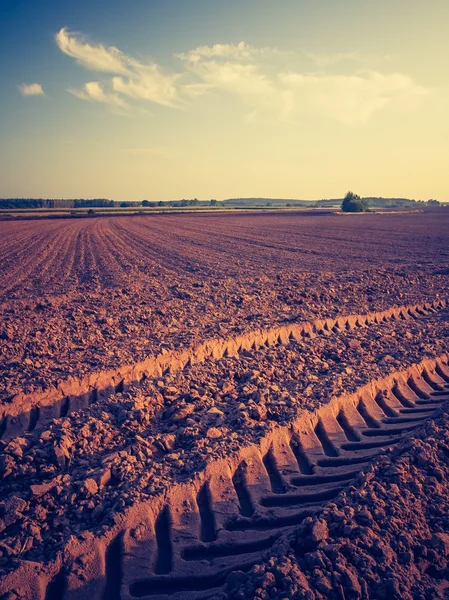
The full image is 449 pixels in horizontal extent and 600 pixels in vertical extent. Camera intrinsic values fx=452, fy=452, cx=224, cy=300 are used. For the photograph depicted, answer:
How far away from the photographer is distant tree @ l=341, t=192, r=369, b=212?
75.8 metres

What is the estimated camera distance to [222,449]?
15.2ft

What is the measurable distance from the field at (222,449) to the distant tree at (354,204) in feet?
227

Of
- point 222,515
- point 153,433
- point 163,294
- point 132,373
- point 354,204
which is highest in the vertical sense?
point 354,204

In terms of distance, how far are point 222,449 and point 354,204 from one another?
3019 inches

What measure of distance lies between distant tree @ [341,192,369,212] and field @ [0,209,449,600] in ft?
227

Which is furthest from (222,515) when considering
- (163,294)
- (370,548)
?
(163,294)

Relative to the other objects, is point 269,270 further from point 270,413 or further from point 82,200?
point 82,200

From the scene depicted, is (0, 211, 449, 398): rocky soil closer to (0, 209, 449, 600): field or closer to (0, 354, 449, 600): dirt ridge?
(0, 209, 449, 600): field

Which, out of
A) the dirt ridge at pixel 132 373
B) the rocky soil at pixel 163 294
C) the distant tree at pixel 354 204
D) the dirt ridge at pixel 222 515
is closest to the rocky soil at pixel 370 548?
the dirt ridge at pixel 222 515

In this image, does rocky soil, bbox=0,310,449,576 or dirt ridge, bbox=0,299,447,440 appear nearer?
rocky soil, bbox=0,310,449,576

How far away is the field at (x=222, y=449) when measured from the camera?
10.7 feet

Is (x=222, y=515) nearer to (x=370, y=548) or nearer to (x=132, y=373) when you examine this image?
(x=370, y=548)

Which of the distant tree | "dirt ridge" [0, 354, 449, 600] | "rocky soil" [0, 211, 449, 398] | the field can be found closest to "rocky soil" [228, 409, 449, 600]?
the field

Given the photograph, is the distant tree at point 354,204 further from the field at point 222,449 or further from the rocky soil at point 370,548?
the rocky soil at point 370,548
